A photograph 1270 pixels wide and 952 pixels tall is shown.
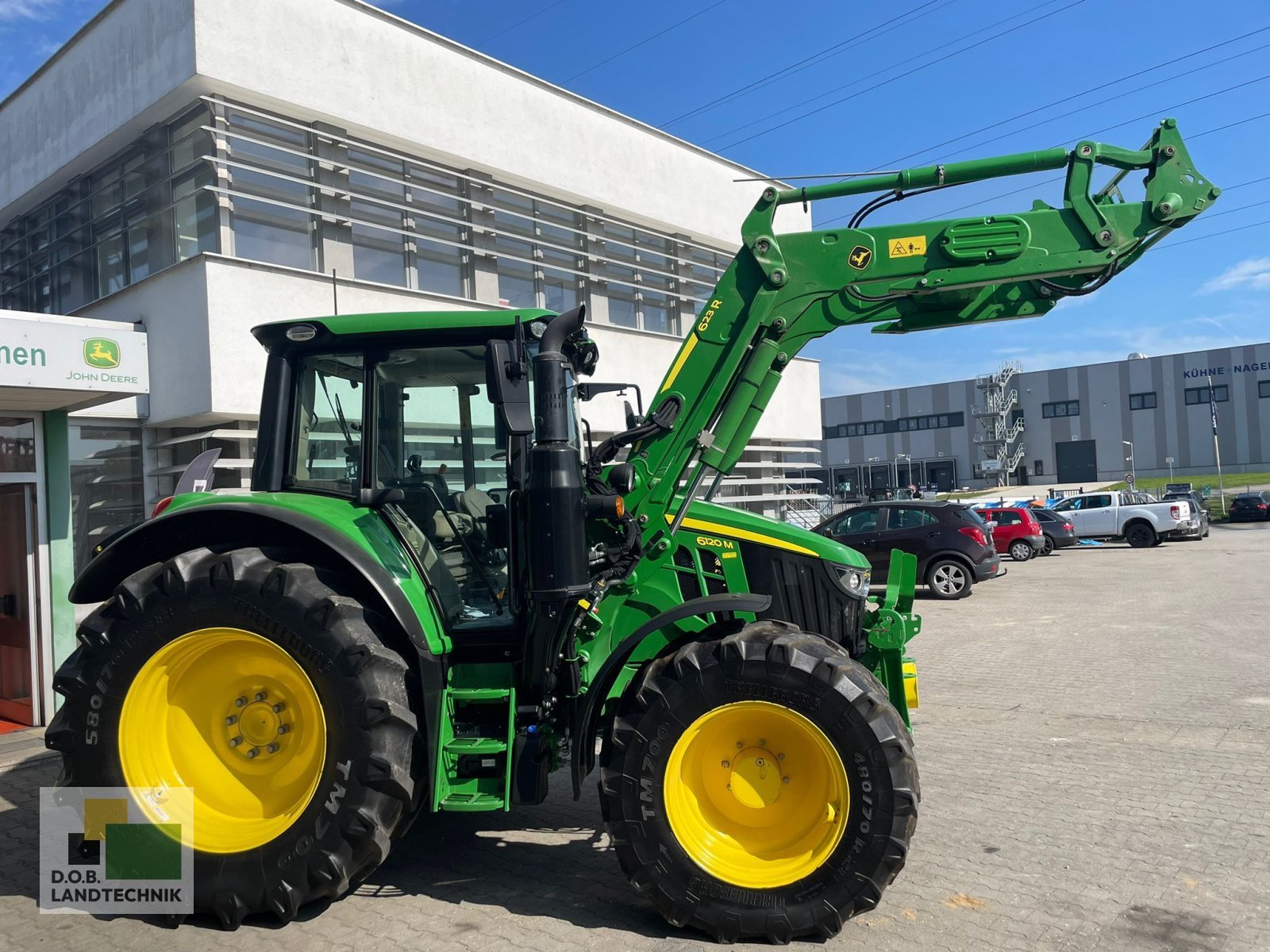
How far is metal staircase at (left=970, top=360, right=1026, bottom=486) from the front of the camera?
64.4 metres

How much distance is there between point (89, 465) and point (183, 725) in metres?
7.49

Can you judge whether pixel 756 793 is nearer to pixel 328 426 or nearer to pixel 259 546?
pixel 259 546

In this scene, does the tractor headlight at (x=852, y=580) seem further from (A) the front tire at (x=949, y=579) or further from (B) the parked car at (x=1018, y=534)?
(B) the parked car at (x=1018, y=534)

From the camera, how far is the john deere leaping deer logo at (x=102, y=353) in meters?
7.37

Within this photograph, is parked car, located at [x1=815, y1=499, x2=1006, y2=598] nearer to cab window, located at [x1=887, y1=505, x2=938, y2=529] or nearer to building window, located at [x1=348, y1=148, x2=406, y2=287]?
cab window, located at [x1=887, y1=505, x2=938, y2=529]

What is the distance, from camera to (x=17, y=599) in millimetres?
8227

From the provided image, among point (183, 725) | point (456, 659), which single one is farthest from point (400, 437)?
point (183, 725)

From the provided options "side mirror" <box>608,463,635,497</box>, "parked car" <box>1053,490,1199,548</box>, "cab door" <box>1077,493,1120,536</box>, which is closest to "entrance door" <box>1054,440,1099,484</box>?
"parked car" <box>1053,490,1199,548</box>

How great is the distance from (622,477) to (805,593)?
3.99ft

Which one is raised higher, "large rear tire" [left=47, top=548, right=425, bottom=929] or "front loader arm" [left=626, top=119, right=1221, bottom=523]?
"front loader arm" [left=626, top=119, right=1221, bottom=523]

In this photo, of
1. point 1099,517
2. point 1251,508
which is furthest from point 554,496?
point 1251,508

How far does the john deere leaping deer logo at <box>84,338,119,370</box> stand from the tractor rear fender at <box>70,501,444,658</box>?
3485 millimetres

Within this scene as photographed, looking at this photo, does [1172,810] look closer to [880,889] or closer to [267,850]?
[880,889]

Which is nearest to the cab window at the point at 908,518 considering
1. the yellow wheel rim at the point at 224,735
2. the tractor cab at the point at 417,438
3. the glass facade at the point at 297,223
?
the glass facade at the point at 297,223
